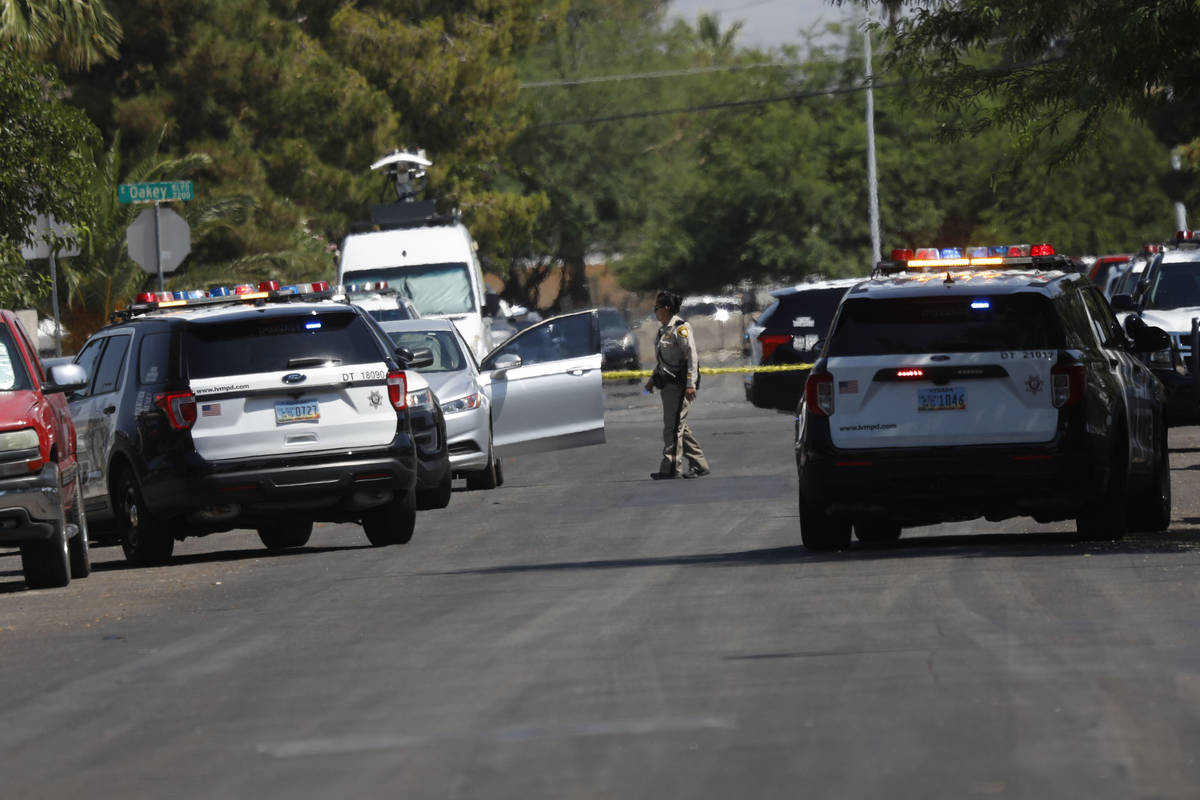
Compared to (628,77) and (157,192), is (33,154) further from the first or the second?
(628,77)

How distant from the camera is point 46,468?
1419cm

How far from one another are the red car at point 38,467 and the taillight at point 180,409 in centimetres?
72

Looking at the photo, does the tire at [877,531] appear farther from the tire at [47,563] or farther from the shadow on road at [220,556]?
the tire at [47,563]

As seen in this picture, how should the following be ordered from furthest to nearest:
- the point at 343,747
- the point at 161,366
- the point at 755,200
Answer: the point at 755,200, the point at 161,366, the point at 343,747

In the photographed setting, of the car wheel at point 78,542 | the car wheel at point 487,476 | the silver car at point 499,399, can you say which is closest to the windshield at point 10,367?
the car wheel at point 78,542

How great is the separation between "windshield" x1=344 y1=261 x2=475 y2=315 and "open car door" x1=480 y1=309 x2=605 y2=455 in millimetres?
10705

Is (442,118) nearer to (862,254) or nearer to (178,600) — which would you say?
(862,254)

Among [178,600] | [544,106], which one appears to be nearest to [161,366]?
[178,600]

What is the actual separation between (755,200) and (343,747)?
2200 inches

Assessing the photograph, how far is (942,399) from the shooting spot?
13.5 m

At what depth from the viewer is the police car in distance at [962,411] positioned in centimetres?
1344

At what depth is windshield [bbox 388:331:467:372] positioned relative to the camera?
22.6 meters

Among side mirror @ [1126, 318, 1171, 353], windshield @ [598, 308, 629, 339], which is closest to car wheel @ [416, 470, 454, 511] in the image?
side mirror @ [1126, 318, 1171, 353]

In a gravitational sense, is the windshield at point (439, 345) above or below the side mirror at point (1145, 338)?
below
